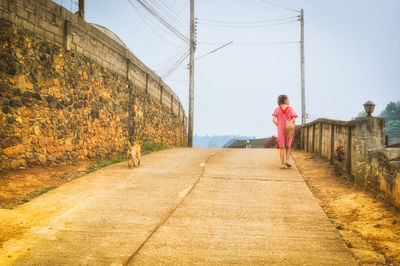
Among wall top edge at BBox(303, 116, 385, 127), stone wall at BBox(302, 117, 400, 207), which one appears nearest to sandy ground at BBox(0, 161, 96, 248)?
stone wall at BBox(302, 117, 400, 207)

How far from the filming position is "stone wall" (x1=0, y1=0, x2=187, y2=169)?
6.38m

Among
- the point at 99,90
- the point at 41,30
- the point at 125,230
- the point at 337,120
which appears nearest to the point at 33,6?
the point at 41,30

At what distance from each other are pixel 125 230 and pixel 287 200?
2.63 metres

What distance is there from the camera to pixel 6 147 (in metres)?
6.21

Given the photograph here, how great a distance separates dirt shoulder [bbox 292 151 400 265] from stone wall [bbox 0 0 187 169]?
6.11 m

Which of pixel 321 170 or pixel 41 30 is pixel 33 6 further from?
pixel 321 170

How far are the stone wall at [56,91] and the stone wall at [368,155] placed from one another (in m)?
6.82

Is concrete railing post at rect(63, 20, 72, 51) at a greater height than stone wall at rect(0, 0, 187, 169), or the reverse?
concrete railing post at rect(63, 20, 72, 51)

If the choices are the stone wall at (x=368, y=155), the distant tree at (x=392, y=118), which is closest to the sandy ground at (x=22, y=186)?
the stone wall at (x=368, y=155)

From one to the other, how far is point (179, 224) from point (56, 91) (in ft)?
18.4

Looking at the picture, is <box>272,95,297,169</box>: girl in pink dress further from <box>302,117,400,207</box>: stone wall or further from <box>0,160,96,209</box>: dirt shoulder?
<box>0,160,96,209</box>: dirt shoulder

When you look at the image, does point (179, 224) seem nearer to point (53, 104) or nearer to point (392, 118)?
point (53, 104)

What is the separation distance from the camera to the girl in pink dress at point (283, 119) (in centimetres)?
766

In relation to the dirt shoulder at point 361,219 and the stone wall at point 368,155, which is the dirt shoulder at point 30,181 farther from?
the stone wall at point 368,155
